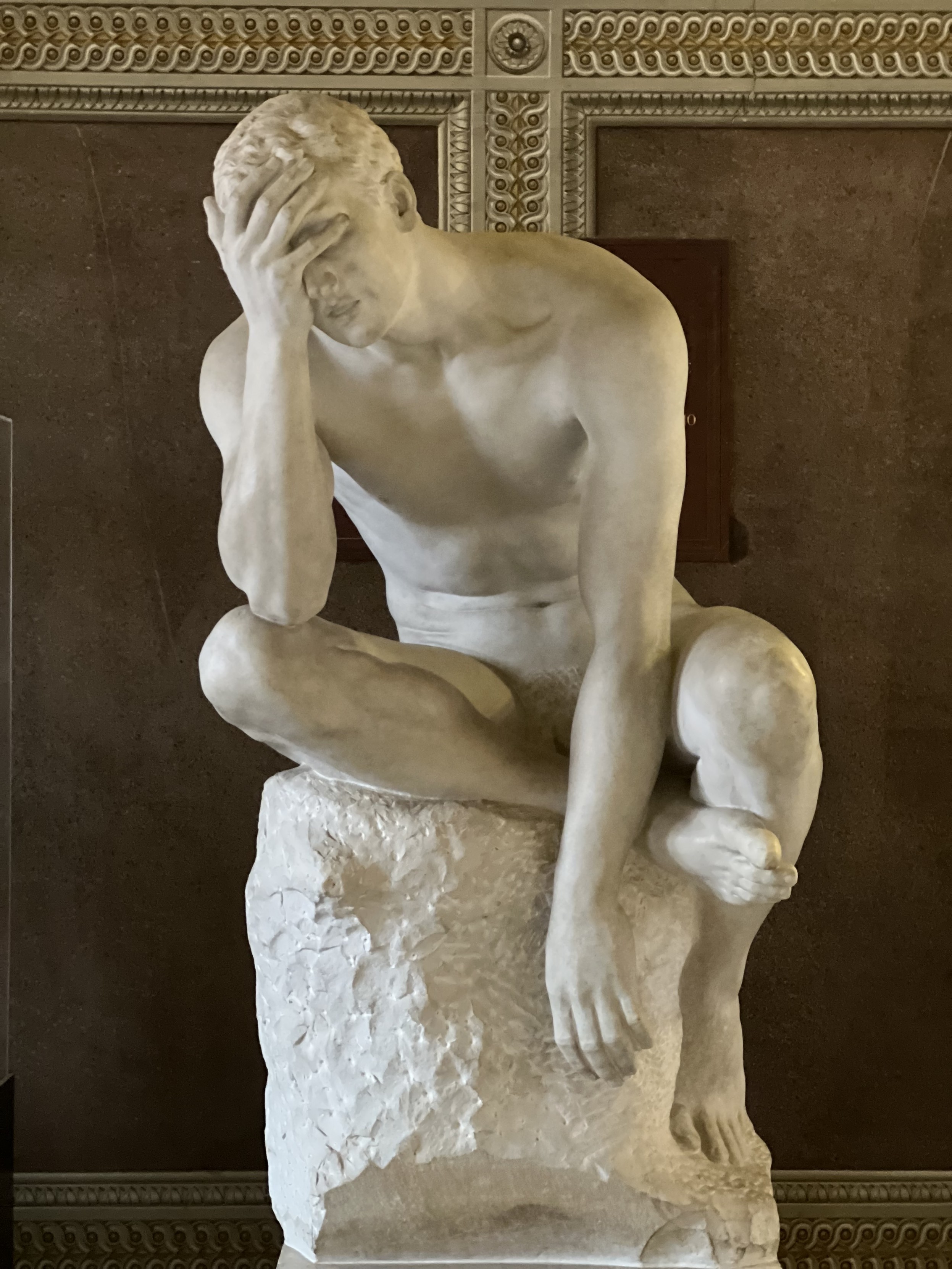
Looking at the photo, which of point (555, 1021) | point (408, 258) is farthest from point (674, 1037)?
point (408, 258)

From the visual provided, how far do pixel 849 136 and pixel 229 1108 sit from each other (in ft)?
8.48

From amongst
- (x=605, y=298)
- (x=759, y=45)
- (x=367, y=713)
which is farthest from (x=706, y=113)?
(x=367, y=713)

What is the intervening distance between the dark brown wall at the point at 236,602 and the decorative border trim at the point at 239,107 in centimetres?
4

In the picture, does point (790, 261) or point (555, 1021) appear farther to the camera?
point (790, 261)

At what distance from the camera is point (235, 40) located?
335cm

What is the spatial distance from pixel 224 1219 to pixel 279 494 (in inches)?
87.8

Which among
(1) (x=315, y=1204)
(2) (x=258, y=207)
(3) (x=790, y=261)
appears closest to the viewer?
(2) (x=258, y=207)

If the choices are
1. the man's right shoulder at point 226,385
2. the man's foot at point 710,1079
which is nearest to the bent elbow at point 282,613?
the man's right shoulder at point 226,385

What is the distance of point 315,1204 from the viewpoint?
1.90 m

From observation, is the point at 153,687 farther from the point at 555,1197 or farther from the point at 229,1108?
the point at 555,1197

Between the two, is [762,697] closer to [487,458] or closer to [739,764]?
[739,764]

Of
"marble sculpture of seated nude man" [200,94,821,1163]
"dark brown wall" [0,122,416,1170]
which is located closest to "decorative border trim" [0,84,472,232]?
Answer: "dark brown wall" [0,122,416,1170]

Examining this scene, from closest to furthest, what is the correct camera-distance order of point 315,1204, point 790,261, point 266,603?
1. point 266,603
2. point 315,1204
3. point 790,261

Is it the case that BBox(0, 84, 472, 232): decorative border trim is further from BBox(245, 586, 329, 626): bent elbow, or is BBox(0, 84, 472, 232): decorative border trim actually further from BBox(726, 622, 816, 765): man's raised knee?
BBox(726, 622, 816, 765): man's raised knee
